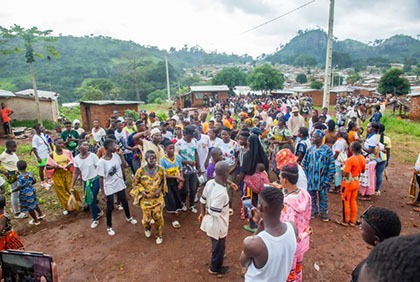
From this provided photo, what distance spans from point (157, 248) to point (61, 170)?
2.90 m

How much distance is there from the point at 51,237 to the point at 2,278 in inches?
109

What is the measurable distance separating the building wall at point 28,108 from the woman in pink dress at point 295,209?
1844 cm

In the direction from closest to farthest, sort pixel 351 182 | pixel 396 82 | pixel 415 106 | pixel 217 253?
pixel 217 253 → pixel 351 182 → pixel 415 106 → pixel 396 82

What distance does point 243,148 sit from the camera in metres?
4.88

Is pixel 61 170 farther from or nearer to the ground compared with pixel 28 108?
nearer to the ground

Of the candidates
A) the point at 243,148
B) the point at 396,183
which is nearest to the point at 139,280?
the point at 243,148

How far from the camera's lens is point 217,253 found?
12.3ft

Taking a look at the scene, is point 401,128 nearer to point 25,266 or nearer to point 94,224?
point 94,224

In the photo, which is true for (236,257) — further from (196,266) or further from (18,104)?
(18,104)

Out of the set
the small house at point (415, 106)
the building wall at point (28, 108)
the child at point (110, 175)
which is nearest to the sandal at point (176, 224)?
the child at point (110, 175)

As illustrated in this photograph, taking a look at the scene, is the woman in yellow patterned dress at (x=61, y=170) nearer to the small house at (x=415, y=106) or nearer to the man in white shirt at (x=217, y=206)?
the man in white shirt at (x=217, y=206)

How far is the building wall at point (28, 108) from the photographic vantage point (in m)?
16.1

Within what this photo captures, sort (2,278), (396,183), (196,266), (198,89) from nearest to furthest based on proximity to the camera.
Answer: (2,278)
(196,266)
(396,183)
(198,89)

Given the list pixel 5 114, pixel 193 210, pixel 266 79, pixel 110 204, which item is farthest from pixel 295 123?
pixel 266 79
